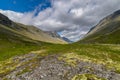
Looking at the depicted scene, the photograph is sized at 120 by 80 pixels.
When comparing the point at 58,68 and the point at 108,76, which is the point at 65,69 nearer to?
the point at 58,68

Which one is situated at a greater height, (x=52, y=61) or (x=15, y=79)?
(x=52, y=61)

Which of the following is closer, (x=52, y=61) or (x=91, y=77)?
(x=91, y=77)

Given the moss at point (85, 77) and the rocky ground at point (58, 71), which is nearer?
the moss at point (85, 77)

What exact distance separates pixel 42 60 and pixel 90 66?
1176 cm

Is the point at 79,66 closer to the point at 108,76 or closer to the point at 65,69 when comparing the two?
the point at 65,69

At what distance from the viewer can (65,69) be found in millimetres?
39062

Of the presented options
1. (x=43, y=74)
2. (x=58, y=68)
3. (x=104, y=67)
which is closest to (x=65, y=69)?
(x=58, y=68)

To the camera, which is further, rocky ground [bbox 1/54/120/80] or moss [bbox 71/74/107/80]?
rocky ground [bbox 1/54/120/80]

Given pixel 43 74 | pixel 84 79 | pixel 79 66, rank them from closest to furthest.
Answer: pixel 84 79, pixel 43 74, pixel 79 66

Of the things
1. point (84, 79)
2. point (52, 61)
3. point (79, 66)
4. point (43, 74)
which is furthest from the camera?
point (52, 61)

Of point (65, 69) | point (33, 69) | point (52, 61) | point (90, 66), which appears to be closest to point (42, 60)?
point (52, 61)

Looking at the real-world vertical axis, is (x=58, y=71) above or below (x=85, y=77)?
above

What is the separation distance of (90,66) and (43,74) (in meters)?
10.2

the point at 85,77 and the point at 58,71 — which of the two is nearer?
the point at 85,77
